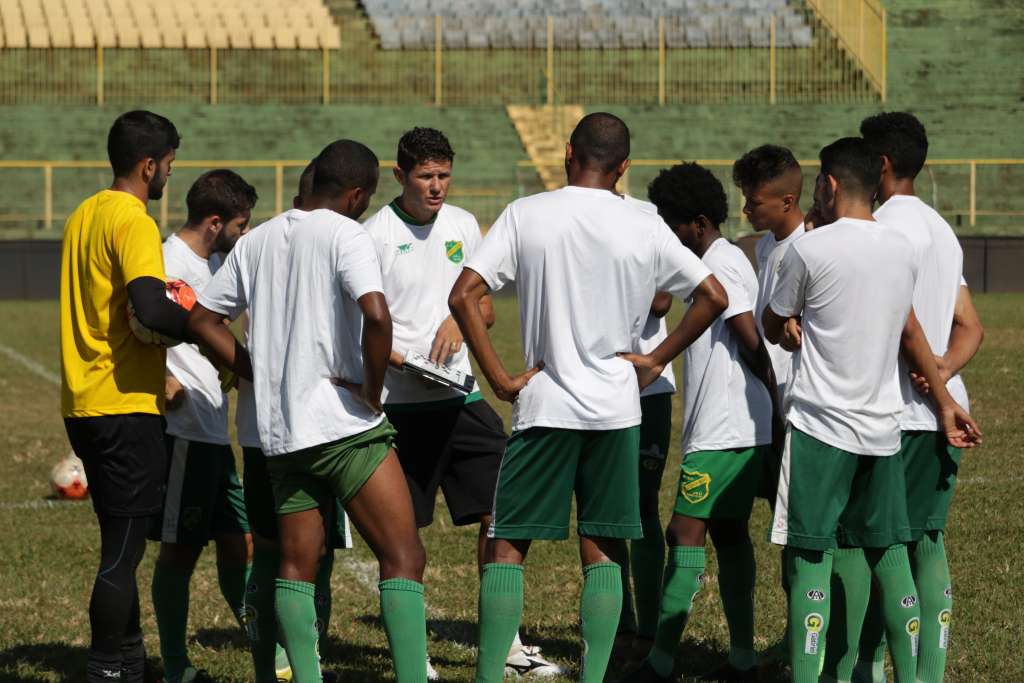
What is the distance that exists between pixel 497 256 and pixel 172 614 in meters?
2.00

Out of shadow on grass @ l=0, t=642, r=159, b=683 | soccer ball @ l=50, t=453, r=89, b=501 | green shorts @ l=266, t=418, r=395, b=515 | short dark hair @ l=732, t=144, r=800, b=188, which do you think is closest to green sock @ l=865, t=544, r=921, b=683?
short dark hair @ l=732, t=144, r=800, b=188

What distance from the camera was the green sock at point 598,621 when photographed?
16.2 feet

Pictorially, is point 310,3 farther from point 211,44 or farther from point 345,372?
point 345,372

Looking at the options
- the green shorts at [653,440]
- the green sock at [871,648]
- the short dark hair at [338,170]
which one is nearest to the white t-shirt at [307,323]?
the short dark hair at [338,170]

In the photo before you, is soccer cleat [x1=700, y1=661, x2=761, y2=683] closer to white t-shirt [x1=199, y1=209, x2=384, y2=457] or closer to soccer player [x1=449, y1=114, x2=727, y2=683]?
soccer player [x1=449, y1=114, x2=727, y2=683]

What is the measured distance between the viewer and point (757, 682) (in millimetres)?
5707

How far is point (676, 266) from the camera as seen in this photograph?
4918 millimetres

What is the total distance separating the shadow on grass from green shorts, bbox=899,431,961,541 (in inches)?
118

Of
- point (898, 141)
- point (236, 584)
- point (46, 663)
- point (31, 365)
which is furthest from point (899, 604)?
point (31, 365)

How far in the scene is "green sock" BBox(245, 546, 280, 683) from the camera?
210 inches

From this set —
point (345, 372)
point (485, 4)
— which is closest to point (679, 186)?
point (345, 372)

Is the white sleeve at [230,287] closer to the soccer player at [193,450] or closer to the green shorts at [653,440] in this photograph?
the soccer player at [193,450]

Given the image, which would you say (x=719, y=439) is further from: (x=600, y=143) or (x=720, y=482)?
(x=600, y=143)

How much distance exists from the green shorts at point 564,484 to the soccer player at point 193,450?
1359mm
